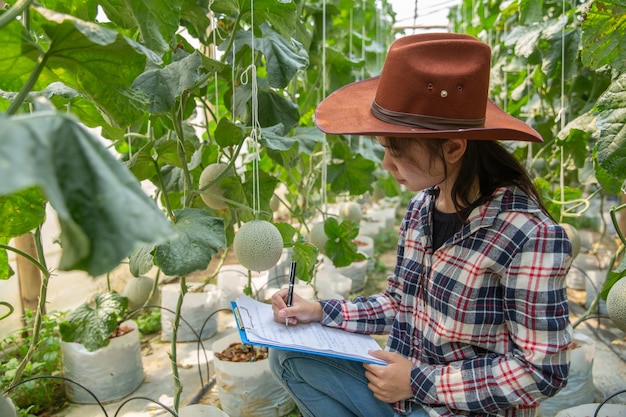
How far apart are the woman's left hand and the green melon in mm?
585

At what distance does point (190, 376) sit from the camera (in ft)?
7.52

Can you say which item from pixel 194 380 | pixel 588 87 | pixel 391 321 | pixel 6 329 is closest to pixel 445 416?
pixel 391 321

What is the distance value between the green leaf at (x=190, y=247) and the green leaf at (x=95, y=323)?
92cm

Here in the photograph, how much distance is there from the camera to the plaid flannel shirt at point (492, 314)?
104cm

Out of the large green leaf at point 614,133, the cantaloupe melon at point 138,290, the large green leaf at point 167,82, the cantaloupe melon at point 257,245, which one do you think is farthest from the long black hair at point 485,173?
the cantaloupe melon at point 138,290

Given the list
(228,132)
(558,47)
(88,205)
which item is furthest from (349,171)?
Result: (88,205)

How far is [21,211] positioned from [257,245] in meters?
0.52

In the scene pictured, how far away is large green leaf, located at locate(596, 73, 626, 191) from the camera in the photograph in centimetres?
122

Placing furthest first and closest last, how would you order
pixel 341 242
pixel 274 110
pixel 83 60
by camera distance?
pixel 341 242, pixel 274 110, pixel 83 60

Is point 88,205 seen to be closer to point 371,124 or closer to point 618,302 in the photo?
point 371,124

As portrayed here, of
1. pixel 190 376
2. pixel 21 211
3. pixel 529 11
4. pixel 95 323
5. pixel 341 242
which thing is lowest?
pixel 190 376

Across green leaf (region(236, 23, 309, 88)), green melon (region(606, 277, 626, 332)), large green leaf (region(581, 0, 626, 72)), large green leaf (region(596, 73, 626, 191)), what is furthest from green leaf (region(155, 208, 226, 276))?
large green leaf (region(581, 0, 626, 72))

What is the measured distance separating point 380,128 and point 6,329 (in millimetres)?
1957

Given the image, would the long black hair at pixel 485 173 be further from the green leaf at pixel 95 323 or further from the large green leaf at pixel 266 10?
the green leaf at pixel 95 323
